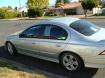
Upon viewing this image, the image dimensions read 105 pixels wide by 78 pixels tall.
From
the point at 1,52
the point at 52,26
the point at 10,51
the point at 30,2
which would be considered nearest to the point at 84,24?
the point at 52,26

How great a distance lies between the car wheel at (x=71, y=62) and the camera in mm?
6766

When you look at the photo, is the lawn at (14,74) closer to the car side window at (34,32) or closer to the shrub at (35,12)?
the car side window at (34,32)

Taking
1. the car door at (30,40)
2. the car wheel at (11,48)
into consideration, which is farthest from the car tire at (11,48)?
the car door at (30,40)

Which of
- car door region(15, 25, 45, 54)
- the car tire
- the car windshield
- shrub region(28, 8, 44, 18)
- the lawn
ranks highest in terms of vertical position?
the car windshield

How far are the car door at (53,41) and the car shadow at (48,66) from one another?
1.38ft

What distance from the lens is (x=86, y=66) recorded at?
21.7 ft

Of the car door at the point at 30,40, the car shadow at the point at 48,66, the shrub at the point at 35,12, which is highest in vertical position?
the car door at the point at 30,40

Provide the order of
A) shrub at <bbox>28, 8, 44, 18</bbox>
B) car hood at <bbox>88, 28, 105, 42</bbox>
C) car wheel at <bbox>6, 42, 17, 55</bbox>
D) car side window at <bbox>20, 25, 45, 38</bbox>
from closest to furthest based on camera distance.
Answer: car hood at <bbox>88, 28, 105, 42</bbox>, car side window at <bbox>20, 25, 45, 38</bbox>, car wheel at <bbox>6, 42, 17, 55</bbox>, shrub at <bbox>28, 8, 44, 18</bbox>

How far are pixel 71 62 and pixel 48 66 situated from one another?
3.33ft

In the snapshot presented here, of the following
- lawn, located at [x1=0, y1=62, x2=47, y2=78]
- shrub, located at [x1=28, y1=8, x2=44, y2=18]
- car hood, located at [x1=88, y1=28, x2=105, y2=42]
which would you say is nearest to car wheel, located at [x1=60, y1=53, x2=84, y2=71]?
car hood, located at [x1=88, y1=28, x2=105, y2=42]

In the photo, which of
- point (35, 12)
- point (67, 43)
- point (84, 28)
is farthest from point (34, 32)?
point (35, 12)

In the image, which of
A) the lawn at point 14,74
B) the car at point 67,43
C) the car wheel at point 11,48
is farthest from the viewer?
the car wheel at point 11,48

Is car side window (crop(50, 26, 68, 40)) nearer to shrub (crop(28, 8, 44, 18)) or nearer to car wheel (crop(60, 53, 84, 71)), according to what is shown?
car wheel (crop(60, 53, 84, 71))

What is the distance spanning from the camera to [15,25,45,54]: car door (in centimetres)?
779
